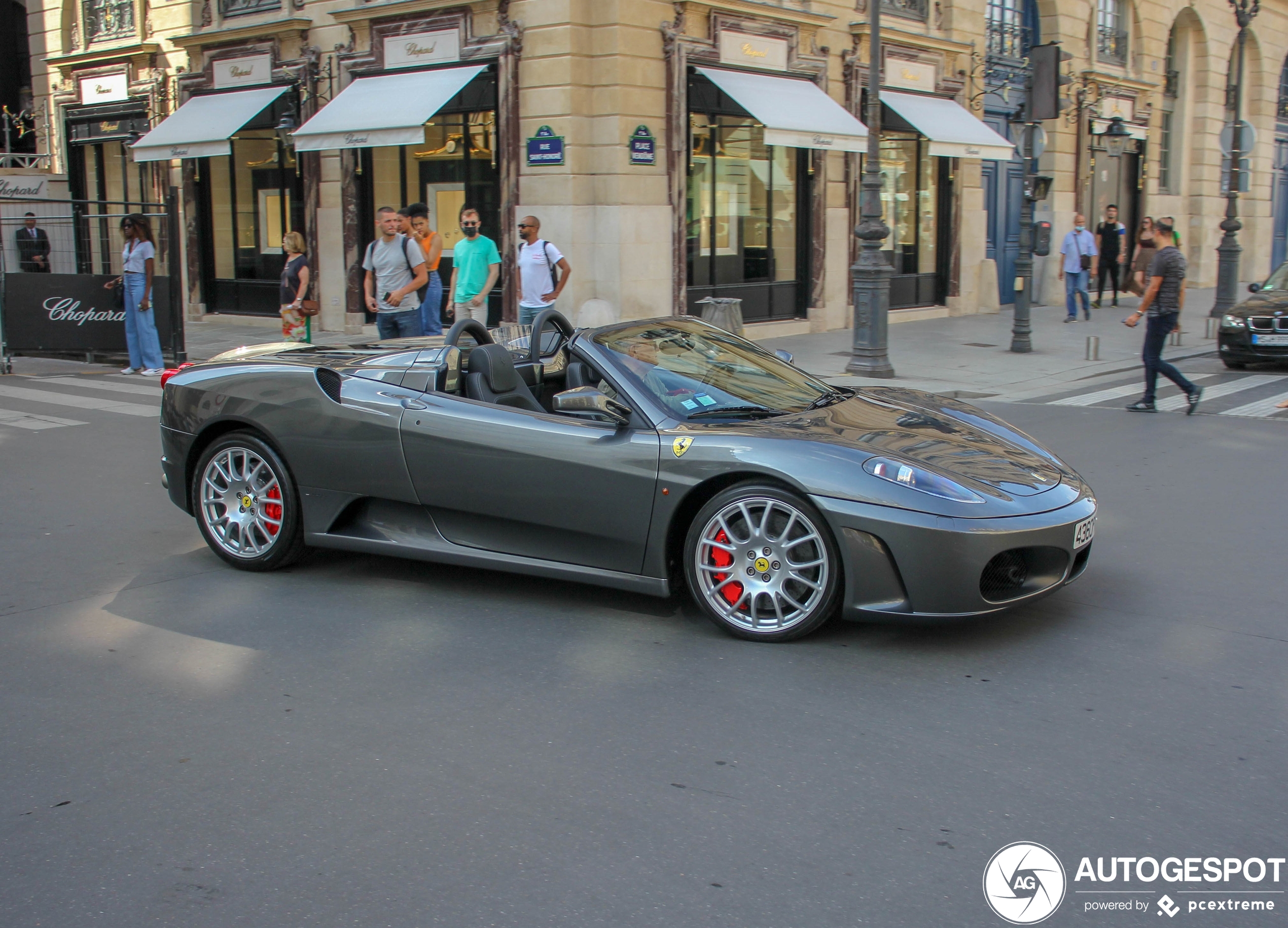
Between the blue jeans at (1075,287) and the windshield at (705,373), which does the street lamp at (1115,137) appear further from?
the windshield at (705,373)

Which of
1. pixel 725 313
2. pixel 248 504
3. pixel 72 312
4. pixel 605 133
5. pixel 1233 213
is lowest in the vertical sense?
pixel 248 504

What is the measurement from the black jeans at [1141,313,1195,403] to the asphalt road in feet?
17.5

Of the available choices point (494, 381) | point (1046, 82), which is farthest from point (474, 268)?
point (1046, 82)

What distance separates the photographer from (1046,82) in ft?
54.6

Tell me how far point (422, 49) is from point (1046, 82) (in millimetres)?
9174

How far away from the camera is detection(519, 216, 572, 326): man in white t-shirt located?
12398mm

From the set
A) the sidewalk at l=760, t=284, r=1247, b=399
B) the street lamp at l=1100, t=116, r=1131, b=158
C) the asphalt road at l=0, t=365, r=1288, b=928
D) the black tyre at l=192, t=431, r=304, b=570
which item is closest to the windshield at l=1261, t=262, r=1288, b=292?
the sidewalk at l=760, t=284, r=1247, b=399

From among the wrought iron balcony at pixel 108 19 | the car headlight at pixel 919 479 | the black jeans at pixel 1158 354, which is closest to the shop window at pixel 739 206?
the black jeans at pixel 1158 354

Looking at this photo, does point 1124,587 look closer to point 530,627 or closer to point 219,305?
point 530,627

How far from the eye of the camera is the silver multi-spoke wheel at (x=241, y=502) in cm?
600

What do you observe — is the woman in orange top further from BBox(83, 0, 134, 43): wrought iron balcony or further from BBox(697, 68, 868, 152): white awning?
BBox(83, 0, 134, 43): wrought iron balcony

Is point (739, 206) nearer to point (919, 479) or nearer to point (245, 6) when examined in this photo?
point (245, 6)

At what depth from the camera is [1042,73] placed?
16688 millimetres

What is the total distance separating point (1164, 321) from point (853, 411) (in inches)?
269
